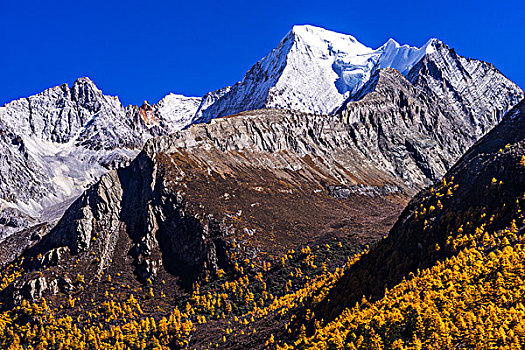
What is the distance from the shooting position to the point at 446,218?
52.4 meters

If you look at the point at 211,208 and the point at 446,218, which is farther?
the point at 211,208

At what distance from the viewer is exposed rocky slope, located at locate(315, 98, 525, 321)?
49.2 meters

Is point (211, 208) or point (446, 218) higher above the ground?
point (211, 208)

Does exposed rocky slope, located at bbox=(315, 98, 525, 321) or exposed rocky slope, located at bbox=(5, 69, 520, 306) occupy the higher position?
exposed rocky slope, located at bbox=(5, 69, 520, 306)

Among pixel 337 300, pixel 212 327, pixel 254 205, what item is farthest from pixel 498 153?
pixel 254 205

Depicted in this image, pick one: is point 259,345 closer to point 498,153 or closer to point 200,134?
point 498,153

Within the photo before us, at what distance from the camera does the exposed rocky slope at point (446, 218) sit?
49.2 metres

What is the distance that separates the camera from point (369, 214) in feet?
483

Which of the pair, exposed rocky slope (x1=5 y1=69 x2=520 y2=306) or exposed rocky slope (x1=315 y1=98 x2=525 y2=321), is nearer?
exposed rocky slope (x1=315 y1=98 x2=525 y2=321)

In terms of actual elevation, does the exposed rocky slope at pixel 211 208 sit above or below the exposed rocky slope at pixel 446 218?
above

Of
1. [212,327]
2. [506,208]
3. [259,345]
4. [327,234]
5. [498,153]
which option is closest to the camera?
[506,208]

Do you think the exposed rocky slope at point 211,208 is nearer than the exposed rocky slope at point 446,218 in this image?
No

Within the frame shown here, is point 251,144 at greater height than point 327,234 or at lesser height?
greater

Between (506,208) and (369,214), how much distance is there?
325ft
